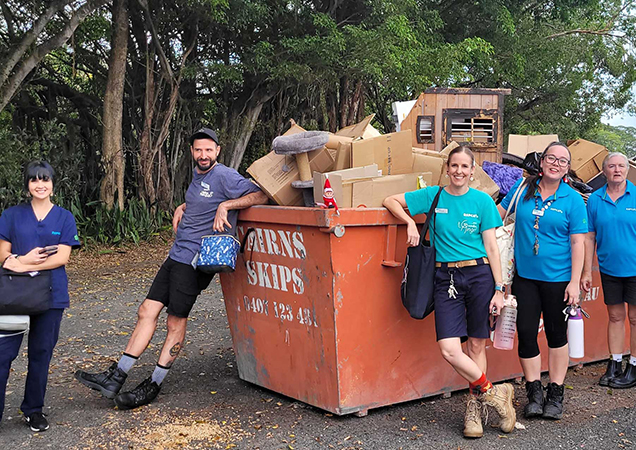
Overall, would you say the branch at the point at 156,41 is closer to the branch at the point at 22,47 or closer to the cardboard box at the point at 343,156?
the branch at the point at 22,47

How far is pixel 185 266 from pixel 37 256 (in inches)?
38.9

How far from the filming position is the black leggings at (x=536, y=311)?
4.47m

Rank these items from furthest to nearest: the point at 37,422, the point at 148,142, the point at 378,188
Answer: the point at 148,142
the point at 378,188
the point at 37,422

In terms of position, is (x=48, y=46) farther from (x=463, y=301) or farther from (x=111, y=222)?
(x=463, y=301)

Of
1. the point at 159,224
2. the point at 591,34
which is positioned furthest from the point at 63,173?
the point at 591,34

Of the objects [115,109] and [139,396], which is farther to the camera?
[115,109]

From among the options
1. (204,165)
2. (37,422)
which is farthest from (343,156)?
(37,422)

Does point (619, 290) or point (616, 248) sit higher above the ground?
point (616, 248)

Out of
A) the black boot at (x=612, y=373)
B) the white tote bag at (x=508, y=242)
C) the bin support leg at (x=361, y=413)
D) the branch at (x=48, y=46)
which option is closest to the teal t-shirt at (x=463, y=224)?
the white tote bag at (x=508, y=242)

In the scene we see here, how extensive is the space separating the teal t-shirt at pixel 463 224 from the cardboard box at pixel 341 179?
54cm

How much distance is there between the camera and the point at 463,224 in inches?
165

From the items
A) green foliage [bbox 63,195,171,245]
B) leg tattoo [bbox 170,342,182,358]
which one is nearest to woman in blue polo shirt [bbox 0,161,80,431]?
leg tattoo [bbox 170,342,182,358]

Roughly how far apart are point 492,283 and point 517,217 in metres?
0.59

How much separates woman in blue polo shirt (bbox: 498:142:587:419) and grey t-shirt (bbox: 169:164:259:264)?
1856 mm
